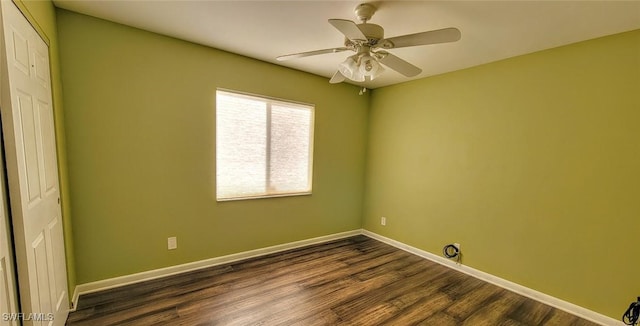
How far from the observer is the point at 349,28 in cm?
150

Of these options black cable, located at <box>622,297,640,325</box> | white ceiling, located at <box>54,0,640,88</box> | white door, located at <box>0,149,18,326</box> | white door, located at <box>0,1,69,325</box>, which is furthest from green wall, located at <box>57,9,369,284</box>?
black cable, located at <box>622,297,640,325</box>

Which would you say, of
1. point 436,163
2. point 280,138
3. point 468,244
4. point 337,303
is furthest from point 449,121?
point 337,303

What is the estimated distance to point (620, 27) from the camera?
191 centimetres

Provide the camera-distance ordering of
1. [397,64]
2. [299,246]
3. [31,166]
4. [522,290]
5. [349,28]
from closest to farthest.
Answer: [31,166]
[349,28]
[397,64]
[522,290]
[299,246]

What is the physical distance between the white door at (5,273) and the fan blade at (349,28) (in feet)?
5.73

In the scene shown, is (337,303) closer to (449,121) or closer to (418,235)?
(418,235)

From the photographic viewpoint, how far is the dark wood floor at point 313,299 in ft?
6.64

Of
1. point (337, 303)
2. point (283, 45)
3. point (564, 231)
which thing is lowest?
point (337, 303)

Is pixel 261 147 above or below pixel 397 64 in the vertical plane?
below

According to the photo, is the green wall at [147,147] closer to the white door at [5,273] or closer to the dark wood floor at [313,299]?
the dark wood floor at [313,299]

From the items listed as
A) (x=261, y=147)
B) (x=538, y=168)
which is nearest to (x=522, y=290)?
(x=538, y=168)

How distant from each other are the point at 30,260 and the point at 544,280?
379 cm

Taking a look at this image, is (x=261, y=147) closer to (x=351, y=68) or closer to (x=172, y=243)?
(x=172, y=243)

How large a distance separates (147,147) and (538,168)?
12.1 ft
